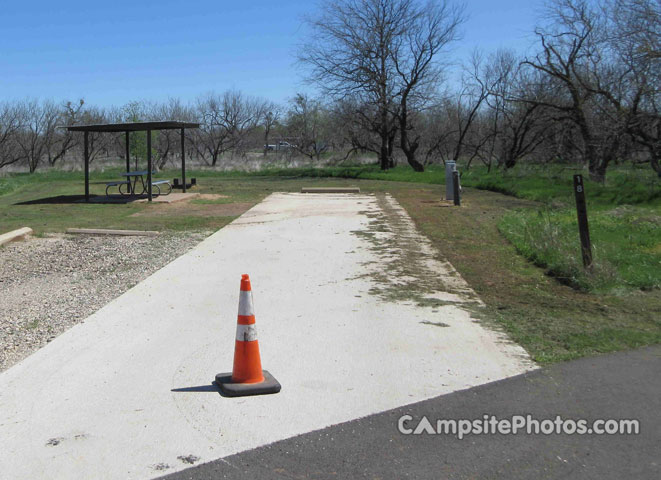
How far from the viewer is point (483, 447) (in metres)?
3.75

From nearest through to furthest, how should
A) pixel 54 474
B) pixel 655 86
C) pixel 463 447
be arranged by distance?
pixel 54 474 → pixel 463 447 → pixel 655 86

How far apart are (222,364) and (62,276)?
4.39m

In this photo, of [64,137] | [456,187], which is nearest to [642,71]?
[456,187]

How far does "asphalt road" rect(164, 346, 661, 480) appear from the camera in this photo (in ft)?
11.4

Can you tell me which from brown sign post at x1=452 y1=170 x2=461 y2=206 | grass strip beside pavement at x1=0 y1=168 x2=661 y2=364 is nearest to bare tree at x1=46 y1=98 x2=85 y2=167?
grass strip beside pavement at x1=0 y1=168 x2=661 y2=364

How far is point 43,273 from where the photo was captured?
8.98 metres

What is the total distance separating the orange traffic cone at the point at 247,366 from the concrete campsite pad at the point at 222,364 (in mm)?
90

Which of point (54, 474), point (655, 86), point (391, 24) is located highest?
point (391, 24)

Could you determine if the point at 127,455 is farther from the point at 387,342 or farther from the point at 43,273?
the point at 43,273

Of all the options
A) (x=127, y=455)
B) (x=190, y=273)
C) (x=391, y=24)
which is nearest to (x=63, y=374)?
(x=127, y=455)

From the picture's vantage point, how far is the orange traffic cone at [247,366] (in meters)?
4.59

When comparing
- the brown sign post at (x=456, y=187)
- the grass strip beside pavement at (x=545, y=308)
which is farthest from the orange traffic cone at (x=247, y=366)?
the brown sign post at (x=456, y=187)

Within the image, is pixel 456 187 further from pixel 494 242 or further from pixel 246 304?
pixel 246 304

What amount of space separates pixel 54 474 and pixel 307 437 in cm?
132
